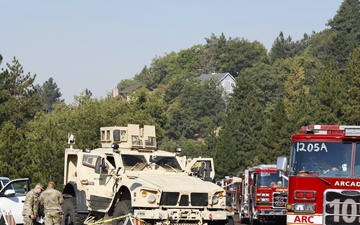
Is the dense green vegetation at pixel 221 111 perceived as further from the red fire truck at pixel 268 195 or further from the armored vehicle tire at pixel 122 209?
the armored vehicle tire at pixel 122 209

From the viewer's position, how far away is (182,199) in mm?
22875

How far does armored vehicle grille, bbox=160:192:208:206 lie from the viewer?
22.7 meters

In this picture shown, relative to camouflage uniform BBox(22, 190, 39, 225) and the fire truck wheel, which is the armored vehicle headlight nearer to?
camouflage uniform BBox(22, 190, 39, 225)

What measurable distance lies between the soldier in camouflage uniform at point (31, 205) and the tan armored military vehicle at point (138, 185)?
6.50ft

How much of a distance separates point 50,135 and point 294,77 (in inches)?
3074

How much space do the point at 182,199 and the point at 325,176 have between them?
449cm

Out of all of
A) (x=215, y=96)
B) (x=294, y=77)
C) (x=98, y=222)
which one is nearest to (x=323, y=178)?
(x=98, y=222)

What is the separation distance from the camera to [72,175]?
27.3 metres

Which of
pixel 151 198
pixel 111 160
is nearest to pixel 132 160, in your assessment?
pixel 111 160

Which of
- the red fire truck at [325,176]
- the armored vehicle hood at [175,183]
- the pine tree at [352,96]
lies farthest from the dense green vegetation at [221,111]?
the red fire truck at [325,176]

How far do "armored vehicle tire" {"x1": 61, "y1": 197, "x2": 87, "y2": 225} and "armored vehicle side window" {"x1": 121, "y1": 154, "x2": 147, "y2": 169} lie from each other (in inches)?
83.8

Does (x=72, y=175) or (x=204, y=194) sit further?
(x=72, y=175)

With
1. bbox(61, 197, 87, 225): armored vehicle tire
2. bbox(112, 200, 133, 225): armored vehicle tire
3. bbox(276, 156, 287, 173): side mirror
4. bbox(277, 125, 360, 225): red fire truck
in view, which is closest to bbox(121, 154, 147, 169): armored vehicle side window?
bbox(112, 200, 133, 225): armored vehicle tire

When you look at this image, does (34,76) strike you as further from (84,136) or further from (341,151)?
(341,151)
